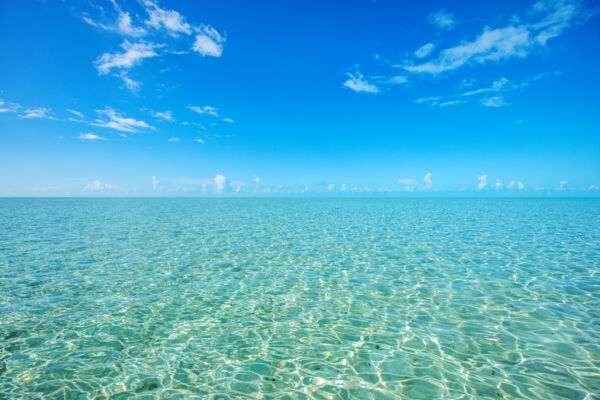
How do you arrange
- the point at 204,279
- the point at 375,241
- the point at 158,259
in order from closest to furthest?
the point at 204,279 < the point at 158,259 < the point at 375,241

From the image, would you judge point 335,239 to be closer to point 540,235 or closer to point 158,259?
point 158,259

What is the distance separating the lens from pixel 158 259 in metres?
14.5

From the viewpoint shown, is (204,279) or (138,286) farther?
(204,279)

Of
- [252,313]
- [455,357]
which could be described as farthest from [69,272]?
[455,357]

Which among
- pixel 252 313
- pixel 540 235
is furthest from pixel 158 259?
pixel 540 235

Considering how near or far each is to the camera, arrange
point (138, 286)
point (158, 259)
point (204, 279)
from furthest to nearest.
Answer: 1. point (158, 259)
2. point (204, 279)
3. point (138, 286)

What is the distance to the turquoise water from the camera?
17.0ft

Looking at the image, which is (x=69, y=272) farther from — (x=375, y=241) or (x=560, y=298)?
(x=560, y=298)

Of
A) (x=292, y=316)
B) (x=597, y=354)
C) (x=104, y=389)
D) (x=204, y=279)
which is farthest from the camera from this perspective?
(x=204, y=279)

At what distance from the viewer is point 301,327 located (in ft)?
24.1

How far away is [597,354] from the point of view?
593cm

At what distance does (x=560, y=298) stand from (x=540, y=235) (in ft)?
54.3

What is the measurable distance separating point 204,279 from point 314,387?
295 inches

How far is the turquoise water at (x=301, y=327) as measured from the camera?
204 inches
